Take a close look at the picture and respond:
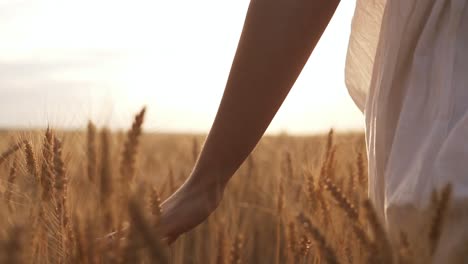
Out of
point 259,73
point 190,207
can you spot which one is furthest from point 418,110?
point 190,207

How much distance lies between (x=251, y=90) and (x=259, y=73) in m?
0.03

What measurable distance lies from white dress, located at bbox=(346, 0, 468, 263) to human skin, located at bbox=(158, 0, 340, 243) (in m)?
0.11

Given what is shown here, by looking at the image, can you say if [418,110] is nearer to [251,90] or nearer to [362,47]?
[251,90]

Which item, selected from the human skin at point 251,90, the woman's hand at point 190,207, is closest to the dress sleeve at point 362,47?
the human skin at point 251,90

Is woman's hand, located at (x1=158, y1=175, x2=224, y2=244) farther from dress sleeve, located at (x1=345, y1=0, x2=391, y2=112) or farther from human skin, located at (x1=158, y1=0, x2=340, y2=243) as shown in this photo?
dress sleeve, located at (x1=345, y1=0, x2=391, y2=112)

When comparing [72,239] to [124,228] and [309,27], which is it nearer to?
[124,228]

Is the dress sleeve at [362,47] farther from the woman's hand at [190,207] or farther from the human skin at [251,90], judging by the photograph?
the woman's hand at [190,207]

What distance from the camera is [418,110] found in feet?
3.09

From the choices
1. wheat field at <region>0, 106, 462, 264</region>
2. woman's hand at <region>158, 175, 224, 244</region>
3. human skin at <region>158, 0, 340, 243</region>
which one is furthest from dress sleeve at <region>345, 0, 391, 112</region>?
woman's hand at <region>158, 175, 224, 244</region>

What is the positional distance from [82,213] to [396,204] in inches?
14.6

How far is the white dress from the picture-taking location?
0.84 metres

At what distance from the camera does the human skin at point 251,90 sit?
1.02m

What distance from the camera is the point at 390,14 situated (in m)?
1.04

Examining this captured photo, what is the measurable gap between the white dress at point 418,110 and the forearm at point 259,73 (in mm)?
114
